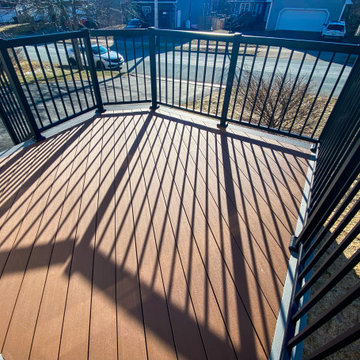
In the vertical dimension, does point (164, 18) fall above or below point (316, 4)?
below

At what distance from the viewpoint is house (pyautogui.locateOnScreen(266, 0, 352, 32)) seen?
1762 centimetres

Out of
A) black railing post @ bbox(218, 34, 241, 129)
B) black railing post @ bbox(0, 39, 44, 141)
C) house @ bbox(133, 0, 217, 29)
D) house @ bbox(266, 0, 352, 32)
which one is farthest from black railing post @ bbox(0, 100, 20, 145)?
house @ bbox(133, 0, 217, 29)

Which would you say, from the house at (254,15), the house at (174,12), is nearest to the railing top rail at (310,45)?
the house at (254,15)

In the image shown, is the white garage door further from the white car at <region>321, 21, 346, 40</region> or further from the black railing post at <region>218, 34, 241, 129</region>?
the black railing post at <region>218, 34, 241, 129</region>

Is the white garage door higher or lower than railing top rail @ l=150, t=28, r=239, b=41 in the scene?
lower

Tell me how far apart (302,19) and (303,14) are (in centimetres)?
35

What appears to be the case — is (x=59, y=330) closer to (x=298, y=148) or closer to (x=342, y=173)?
(x=342, y=173)

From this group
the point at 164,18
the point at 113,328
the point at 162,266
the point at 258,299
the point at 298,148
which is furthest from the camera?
the point at 164,18

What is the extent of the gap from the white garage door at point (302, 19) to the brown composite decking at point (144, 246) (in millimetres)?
23013

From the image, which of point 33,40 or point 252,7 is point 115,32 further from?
point 252,7

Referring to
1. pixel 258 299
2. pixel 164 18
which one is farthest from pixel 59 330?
pixel 164 18

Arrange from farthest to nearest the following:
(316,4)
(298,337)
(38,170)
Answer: (316,4), (38,170), (298,337)

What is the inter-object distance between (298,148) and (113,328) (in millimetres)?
2554

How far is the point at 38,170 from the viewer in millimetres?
2133
